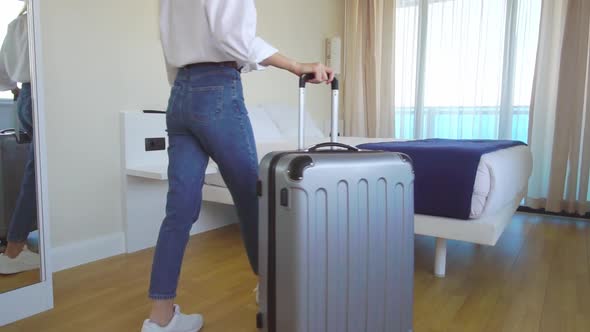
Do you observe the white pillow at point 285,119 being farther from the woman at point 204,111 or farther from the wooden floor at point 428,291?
the woman at point 204,111

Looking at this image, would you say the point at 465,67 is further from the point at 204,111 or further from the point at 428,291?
the point at 204,111

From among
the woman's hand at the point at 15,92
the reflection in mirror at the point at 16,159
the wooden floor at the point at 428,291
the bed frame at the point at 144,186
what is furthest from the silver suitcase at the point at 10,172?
the bed frame at the point at 144,186

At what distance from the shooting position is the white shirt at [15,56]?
143cm

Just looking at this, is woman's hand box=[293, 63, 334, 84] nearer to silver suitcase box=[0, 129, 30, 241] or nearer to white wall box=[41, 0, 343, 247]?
silver suitcase box=[0, 129, 30, 241]

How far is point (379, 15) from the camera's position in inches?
153

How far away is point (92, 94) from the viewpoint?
200cm

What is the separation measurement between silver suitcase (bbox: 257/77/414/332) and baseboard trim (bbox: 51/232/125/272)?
1310mm

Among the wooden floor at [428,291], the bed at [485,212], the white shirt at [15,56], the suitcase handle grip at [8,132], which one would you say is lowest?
the wooden floor at [428,291]

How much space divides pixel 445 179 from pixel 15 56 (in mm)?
1641

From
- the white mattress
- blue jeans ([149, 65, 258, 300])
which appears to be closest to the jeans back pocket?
blue jeans ([149, 65, 258, 300])

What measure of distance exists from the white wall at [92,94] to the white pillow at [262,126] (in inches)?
24.5

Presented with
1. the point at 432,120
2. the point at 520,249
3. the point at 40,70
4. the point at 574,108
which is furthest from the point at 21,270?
the point at 574,108

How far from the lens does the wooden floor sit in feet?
4.55

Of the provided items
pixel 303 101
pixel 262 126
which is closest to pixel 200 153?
pixel 303 101
